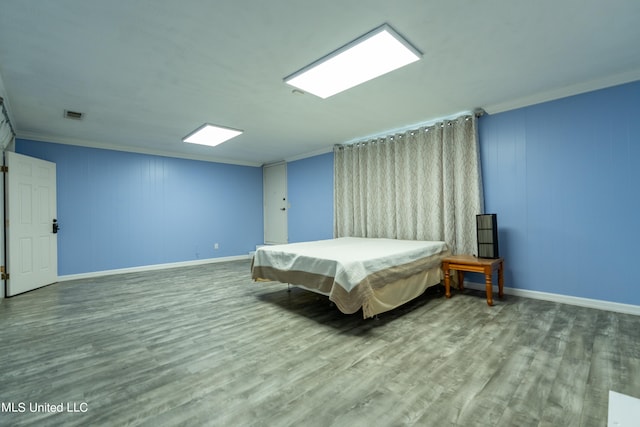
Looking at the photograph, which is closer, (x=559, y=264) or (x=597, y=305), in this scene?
(x=597, y=305)

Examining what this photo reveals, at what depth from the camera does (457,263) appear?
328cm

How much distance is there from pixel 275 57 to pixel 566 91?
128 inches

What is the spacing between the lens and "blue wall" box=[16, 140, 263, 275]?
15.4 feet

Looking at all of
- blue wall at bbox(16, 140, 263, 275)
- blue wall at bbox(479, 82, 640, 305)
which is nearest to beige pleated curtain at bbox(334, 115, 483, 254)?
blue wall at bbox(479, 82, 640, 305)

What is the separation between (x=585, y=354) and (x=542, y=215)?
1759 millimetres

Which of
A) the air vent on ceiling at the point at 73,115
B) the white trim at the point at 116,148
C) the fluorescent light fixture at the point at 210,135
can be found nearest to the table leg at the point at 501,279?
the fluorescent light fixture at the point at 210,135

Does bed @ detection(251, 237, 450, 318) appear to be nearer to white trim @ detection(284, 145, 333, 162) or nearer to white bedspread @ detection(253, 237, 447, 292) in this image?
white bedspread @ detection(253, 237, 447, 292)

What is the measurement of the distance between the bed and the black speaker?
49cm

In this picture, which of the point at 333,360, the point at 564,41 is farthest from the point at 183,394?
the point at 564,41

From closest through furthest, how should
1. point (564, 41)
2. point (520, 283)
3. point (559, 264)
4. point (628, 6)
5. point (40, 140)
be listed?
point (628, 6) < point (564, 41) < point (559, 264) < point (520, 283) < point (40, 140)

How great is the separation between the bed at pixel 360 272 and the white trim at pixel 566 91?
1.92 m

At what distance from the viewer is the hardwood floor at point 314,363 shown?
148 cm

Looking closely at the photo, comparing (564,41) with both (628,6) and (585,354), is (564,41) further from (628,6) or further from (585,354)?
(585,354)

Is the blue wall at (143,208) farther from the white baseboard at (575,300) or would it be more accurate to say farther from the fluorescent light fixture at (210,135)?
the white baseboard at (575,300)
